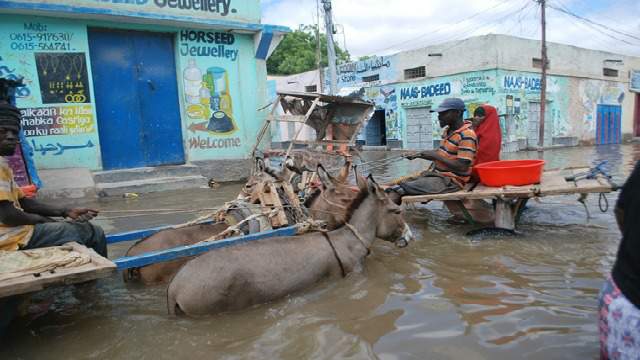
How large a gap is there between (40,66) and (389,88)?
813 inches

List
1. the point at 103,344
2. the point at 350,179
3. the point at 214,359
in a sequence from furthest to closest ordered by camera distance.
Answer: the point at 350,179 < the point at 103,344 < the point at 214,359

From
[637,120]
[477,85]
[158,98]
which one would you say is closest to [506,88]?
[477,85]

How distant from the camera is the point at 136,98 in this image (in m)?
10.8

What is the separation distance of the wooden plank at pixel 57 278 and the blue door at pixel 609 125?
109 feet

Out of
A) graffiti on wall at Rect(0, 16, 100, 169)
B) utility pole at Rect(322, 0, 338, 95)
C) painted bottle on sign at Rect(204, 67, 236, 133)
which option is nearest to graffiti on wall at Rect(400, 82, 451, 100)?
utility pole at Rect(322, 0, 338, 95)

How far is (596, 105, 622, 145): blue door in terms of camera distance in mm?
29531

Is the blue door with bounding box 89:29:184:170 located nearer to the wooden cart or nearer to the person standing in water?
the wooden cart

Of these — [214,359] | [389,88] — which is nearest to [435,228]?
[214,359]

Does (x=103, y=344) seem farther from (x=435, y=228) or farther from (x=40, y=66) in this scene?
(x=40, y=66)

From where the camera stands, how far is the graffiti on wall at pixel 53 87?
363 inches

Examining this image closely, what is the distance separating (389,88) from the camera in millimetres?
27047

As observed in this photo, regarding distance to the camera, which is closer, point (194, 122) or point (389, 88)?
point (194, 122)

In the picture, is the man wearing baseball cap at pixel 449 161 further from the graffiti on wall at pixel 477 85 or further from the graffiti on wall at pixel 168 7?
the graffiti on wall at pixel 477 85

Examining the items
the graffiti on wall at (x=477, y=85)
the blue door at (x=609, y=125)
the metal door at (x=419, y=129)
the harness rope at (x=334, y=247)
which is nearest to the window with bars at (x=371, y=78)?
the metal door at (x=419, y=129)
